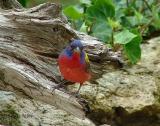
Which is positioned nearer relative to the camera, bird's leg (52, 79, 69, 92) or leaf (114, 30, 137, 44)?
bird's leg (52, 79, 69, 92)

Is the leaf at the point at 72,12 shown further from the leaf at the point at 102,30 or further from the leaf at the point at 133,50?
the leaf at the point at 133,50

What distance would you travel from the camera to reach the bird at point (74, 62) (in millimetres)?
3244

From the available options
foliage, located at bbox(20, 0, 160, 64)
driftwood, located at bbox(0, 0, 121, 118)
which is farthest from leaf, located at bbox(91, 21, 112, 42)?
driftwood, located at bbox(0, 0, 121, 118)

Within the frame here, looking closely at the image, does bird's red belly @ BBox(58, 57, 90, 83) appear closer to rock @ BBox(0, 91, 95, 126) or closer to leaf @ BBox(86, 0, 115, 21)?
rock @ BBox(0, 91, 95, 126)

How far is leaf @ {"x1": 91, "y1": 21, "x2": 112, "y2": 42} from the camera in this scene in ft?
14.3

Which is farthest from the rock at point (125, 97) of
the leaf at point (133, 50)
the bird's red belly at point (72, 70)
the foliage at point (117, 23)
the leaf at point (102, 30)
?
the bird's red belly at point (72, 70)

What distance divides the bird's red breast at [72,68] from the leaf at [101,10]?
1.05m

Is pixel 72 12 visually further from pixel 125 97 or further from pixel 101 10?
pixel 125 97

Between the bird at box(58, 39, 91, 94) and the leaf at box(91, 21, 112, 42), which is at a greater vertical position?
the bird at box(58, 39, 91, 94)

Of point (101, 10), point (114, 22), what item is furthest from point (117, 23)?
→ point (101, 10)

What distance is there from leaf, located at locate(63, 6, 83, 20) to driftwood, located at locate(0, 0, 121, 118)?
0.91m

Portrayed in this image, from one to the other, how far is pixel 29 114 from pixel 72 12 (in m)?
1.22

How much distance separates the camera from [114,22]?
432 centimetres

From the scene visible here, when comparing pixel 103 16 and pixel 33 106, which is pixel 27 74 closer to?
pixel 33 106
